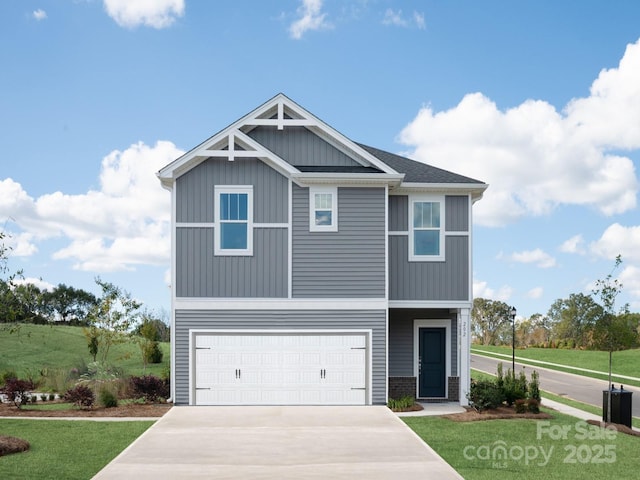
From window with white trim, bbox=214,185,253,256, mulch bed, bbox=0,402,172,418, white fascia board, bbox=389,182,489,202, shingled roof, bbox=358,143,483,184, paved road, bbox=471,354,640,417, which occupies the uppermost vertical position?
shingled roof, bbox=358,143,483,184

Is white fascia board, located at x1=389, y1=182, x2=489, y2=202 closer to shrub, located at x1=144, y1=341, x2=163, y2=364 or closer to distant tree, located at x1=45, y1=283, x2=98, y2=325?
shrub, located at x1=144, y1=341, x2=163, y2=364

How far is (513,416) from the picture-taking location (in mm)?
16453

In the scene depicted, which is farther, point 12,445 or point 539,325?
point 539,325

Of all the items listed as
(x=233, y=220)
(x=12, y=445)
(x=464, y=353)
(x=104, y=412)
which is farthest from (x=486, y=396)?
(x=12, y=445)

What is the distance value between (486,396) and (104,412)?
9849mm

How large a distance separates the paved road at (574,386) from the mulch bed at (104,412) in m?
14.1

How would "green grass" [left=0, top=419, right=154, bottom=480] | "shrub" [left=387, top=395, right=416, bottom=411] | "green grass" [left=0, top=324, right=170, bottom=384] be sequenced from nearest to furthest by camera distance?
"green grass" [left=0, top=419, right=154, bottom=480] < "shrub" [left=387, top=395, right=416, bottom=411] < "green grass" [left=0, top=324, right=170, bottom=384]

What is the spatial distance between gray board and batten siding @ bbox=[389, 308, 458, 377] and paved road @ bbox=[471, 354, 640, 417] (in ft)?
19.7

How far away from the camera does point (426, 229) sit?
19.0 meters

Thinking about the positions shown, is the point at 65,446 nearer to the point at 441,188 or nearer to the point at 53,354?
the point at 441,188

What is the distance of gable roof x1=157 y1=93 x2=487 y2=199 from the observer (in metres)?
17.7

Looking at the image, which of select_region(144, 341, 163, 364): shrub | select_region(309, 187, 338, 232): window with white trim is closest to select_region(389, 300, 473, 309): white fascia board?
select_region(309, 187, 338, 232): window with white trim

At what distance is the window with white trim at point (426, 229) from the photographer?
1897cm

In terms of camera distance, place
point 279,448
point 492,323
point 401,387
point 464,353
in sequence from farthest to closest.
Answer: point 492,323, point 401,387, point 464,353, point 279,448
